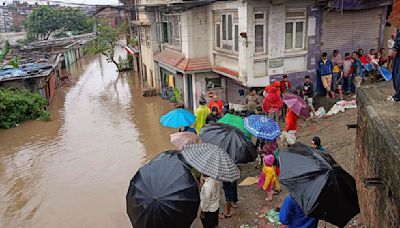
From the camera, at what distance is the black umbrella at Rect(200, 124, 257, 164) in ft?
22.7

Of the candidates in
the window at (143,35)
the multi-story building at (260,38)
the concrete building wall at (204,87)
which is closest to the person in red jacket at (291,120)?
the multi-story building at (260,38)

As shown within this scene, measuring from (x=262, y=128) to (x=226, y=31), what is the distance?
663 cm

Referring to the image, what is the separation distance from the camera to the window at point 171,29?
55.4 feet

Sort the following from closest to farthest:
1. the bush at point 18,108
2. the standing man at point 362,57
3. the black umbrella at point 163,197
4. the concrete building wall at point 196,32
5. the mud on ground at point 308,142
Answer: the black umbrella at point 163,197 < the mud on ground at point 308,142 < the standing man at point 362,57 < the concrete building wall at point 196,32 < the bush at point 18,108

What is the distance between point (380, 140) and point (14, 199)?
9299 mm

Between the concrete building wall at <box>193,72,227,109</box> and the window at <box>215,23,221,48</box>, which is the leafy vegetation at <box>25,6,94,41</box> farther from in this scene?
the window at <box>215,23,221,48</box>

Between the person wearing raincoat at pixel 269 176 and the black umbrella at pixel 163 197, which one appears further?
the person wearing raincoat at pixel 269 176

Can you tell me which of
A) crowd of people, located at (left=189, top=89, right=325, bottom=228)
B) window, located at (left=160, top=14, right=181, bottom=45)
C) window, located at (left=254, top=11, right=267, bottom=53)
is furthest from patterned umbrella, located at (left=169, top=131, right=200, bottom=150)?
window, located at (left=160, top=14, right=181, bottom=45)

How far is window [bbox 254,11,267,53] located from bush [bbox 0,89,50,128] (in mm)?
11096

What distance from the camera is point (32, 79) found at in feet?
63.5

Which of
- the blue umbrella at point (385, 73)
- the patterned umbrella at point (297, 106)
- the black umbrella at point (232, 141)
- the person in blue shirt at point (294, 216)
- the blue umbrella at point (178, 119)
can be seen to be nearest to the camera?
the person in blue shirt at point (294, 216)

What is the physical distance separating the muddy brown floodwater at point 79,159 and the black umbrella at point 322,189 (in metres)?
4.77

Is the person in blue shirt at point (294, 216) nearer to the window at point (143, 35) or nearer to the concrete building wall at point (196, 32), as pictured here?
the concrete building wall at point (196, 32)

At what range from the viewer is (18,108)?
16938 mm
